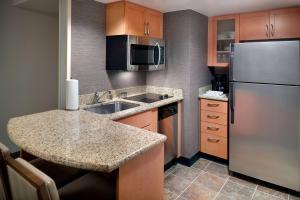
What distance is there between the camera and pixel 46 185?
80cm

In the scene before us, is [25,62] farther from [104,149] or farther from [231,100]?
[231,100]

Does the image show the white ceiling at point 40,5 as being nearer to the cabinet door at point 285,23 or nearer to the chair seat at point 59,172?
the chair seat at point 59,172

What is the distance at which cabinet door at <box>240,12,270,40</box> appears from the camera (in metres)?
2.93

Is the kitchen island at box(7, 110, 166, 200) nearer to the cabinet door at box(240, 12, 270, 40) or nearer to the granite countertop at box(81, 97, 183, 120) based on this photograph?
the granite countertop at box(81, 97, 183, 120)

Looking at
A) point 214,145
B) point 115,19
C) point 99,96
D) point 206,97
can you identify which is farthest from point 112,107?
point 214,145

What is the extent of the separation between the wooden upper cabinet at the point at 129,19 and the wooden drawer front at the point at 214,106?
4.04 feet

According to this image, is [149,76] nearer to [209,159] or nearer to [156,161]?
[209,159]

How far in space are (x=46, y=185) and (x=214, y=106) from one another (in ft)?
8.79

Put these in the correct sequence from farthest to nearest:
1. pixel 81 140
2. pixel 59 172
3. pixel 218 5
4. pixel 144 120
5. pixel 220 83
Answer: pixel 220 83 → pixel 218 5 → pixel 144 120 → pixel 59 172 → pixel 81 140

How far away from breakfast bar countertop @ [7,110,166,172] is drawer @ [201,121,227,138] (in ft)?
6.17

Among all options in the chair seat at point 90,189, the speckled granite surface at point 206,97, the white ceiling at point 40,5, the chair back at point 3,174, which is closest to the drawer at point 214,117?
the speckled granite surface at point 206,97

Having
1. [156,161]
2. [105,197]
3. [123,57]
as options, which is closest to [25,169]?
[105,197]

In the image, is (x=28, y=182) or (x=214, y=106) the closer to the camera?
(x=28, y=182)

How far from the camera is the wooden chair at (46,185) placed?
81cm
